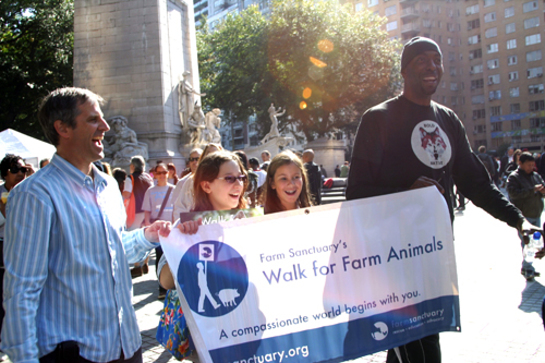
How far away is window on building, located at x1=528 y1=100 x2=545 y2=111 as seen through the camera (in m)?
66.5

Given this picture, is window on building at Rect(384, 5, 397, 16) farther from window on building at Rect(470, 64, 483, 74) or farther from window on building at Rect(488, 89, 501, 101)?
window on building at Rect(488, 89, 501, 101)

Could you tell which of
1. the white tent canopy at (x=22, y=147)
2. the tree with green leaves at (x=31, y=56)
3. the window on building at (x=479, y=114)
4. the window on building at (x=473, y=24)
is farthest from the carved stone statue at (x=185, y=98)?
the window on building at (x=473, y=24)

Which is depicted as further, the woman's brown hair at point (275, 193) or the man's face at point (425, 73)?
the woman's brown hair at point (275, 193)

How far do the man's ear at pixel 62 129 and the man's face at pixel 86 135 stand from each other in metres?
0.01

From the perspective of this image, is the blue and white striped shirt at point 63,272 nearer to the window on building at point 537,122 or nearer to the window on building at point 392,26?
the window on building at point 537,122

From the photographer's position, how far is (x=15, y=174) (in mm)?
5402

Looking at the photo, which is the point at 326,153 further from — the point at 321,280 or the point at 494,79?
the point at 494,79

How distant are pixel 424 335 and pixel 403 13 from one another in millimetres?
77985

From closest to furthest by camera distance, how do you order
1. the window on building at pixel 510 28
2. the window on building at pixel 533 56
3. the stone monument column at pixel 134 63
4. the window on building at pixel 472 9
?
the stone monument column at pixel 134 63, the window on building at pixel 533 56, the window on building at pixel 510 28, the window on building at pixel 472 9

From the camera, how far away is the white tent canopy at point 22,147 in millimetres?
10711

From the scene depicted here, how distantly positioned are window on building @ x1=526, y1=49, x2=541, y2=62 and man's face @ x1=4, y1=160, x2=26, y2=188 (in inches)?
2926

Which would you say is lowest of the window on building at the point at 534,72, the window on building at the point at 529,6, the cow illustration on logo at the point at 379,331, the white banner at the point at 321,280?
the cow illustration on logo at the point at 379,331

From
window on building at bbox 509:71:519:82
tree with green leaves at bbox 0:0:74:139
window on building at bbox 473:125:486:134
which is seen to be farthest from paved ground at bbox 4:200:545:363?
window on building at bbox 473:125:486:134

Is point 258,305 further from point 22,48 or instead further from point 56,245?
point 22,48
